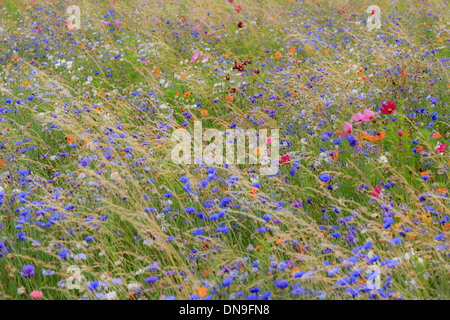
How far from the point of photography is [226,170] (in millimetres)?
2873

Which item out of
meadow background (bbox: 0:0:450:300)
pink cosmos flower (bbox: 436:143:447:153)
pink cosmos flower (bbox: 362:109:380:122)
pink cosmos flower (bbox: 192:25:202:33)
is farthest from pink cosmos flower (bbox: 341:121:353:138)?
pink cosmos flower (bbox: 192:25:202:33)

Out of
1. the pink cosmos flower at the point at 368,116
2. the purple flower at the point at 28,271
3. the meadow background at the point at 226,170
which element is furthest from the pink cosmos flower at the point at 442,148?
the purple flower at the point at 28,271

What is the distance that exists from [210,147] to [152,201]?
27.2 inches

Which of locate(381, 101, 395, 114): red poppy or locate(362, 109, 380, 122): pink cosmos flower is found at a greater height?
locate(381, 101, 395, 114): red poppy

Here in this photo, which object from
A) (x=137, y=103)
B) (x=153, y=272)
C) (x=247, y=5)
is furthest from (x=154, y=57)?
(x=153, y=272)

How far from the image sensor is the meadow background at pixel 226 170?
2.07m

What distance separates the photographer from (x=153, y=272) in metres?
2.29

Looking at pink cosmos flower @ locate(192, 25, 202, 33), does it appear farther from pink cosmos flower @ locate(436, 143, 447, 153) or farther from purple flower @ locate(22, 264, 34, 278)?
purple flower @ locate(22, 264, 34, 278)

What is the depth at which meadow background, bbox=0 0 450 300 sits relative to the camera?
6.80 ft

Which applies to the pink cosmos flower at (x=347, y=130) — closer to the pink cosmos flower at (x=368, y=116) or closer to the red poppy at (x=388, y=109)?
the pink cosmos flower at (x=368, y=116)

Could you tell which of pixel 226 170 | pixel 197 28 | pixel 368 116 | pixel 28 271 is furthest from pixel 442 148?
pixel 197 28

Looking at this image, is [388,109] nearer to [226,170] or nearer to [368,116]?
[368,116]
